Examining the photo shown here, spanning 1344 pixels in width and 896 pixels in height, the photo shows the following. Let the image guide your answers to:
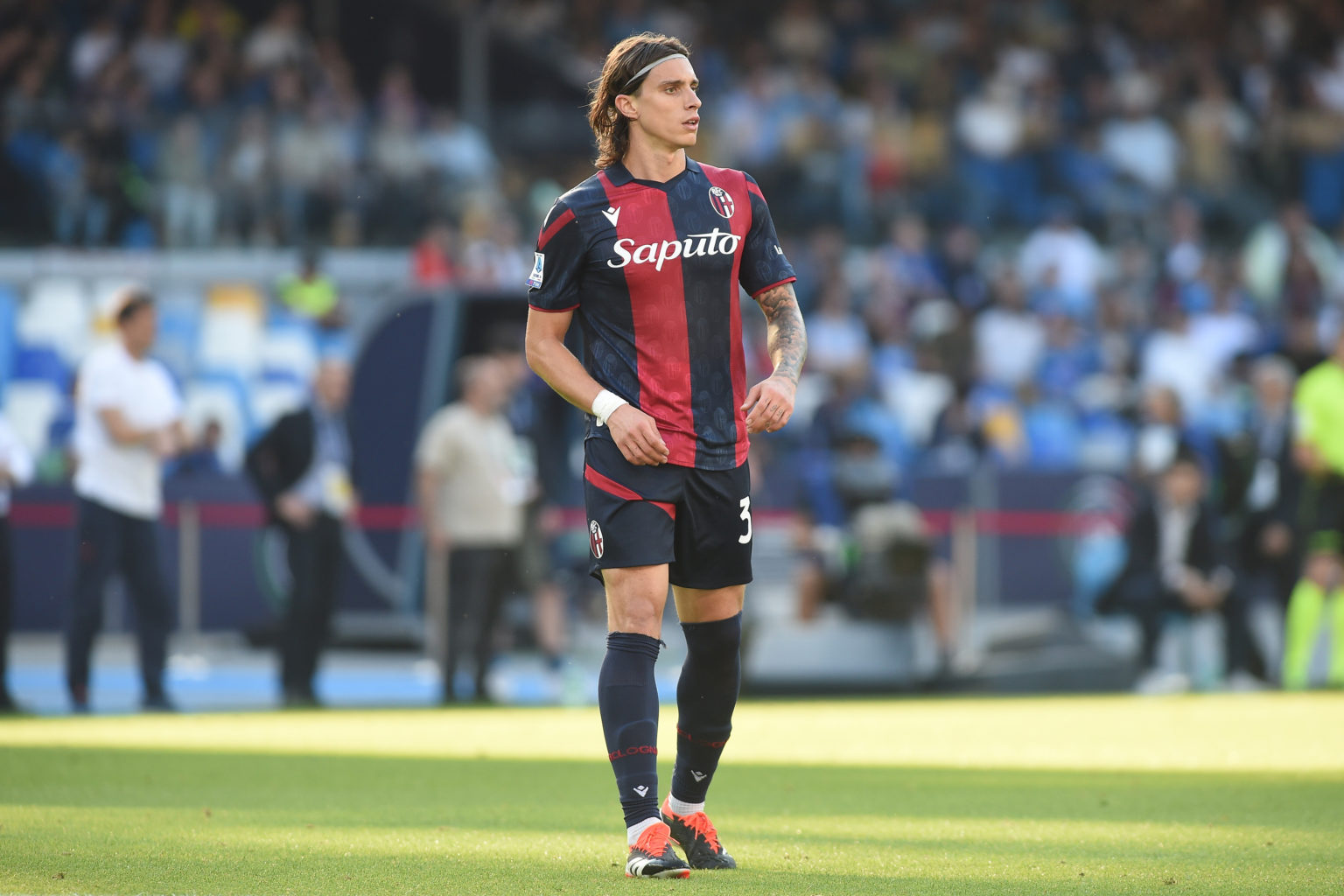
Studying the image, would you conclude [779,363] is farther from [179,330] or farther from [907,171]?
[907,171]

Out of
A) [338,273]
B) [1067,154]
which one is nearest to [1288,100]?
[1067,154]

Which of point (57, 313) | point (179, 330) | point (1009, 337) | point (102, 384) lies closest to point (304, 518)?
point (102, 384)

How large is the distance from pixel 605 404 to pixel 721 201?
71cm

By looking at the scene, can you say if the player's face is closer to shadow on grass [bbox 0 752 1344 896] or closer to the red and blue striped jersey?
the red and blue striped jersey

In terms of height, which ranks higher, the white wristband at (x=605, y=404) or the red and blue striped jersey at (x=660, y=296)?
the red and blue striped jersey at (x=660, y=296)

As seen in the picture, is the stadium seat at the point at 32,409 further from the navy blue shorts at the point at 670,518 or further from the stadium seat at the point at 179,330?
the navy blue shorts at the point at 670,518

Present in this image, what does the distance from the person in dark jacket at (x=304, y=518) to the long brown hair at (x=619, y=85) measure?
690 centimetres

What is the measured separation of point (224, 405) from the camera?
17.7 meters

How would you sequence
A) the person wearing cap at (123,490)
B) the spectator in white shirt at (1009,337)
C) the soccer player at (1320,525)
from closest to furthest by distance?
the person wearing cap at (123,490)
the soccer player at (1320,525)
the spectator in white shirt at (1009,337)

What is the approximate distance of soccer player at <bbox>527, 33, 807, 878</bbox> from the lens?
4.94m

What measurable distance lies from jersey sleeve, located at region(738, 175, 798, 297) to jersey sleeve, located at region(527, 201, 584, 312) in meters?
0.52

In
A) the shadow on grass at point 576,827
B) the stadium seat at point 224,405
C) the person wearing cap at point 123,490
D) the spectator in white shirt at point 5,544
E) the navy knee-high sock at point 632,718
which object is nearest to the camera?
→ the shadow on grass at point 576,827

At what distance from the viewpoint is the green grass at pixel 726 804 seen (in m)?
4.76

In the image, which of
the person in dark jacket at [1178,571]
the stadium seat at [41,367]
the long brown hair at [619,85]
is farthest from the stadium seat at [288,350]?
the long brown hair at [619,85]
